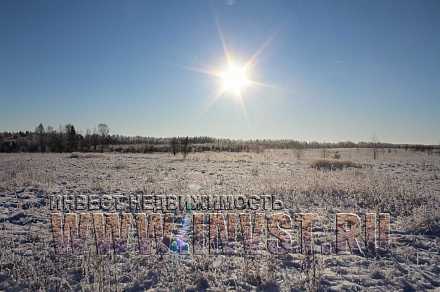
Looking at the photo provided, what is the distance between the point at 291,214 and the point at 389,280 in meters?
3.32

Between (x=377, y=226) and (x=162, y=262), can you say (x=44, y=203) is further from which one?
(x=377, y=226)

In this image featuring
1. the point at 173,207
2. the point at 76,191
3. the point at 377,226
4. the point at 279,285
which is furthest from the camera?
the point at 76,191

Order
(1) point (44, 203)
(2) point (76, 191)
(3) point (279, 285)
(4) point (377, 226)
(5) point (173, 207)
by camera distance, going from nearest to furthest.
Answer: (3) point (279, 285), (4) point (377, 226), (5) point (173, 207), (1) point (44, 203), (2) point (76, 191)

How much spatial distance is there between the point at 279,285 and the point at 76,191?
8577 millimetres

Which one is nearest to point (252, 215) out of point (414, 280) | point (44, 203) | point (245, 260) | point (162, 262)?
→ point (245, 260)

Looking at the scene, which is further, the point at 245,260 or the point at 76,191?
the point at 76,191

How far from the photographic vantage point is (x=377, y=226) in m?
6.41

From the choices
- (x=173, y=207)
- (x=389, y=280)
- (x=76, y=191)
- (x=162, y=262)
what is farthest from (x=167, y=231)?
(x=76, y=191)

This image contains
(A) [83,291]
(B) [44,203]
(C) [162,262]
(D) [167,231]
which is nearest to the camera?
(A) [83,291]

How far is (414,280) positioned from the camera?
397 centimetres

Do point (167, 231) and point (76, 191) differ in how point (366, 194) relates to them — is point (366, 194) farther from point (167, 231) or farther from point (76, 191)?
point (76, 191)

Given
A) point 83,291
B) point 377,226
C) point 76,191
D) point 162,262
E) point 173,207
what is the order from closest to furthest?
point 83,291 < point 162,262 < point 377,226 < point 173,207 < point 76,191

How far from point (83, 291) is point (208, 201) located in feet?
16.3

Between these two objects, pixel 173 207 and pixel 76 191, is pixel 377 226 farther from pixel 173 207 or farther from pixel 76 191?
pixel 76 191
